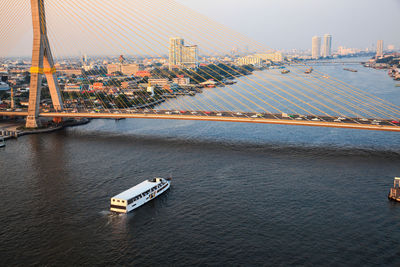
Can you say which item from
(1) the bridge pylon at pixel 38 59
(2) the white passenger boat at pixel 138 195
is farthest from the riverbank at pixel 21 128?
(2) the white passenger boat at pixel 138 195

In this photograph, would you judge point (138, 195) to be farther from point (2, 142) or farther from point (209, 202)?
point (2, 142)

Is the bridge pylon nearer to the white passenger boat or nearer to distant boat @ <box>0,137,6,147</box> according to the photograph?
distant boat @ <box>0,137,6,147</box>

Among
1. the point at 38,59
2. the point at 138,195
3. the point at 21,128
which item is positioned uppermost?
the point at 38,59

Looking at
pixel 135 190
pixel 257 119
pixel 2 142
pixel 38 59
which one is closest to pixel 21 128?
pixel 2 142

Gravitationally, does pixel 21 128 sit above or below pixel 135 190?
above

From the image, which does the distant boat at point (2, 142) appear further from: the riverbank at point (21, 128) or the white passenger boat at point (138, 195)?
the white passenger boat at point (138, 195)

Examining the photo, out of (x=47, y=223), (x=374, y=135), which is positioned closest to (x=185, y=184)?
(x=47, y=223)

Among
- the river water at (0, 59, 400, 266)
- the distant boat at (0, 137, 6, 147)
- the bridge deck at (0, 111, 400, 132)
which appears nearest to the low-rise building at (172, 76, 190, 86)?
the bridge deck at (0, 111, 400, 132)
